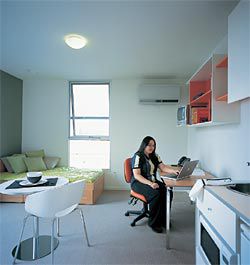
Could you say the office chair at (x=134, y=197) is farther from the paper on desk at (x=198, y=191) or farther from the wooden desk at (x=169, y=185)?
the paper on desk at (x=198, y=191)

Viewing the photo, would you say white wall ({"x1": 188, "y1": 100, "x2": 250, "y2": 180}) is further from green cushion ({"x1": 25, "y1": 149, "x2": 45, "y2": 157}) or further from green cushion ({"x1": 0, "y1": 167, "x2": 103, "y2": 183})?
green cushion ({"x1": 25, "y1": 149, "x2": 45, "y2": 157})

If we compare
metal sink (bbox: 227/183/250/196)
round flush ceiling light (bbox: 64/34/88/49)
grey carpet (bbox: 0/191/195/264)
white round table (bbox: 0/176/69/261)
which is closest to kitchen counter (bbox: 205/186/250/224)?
metal sink (bbox: 227/183/250/196)

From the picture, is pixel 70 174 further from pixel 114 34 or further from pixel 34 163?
pixel 114 34

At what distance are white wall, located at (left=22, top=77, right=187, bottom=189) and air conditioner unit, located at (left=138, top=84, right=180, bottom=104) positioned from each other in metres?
0.18

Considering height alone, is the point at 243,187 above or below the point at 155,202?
above

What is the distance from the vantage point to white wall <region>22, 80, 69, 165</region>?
5.10 m

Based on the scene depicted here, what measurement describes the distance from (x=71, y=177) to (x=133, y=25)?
108 inches

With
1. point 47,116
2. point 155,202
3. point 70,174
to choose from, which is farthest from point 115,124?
point 155,202

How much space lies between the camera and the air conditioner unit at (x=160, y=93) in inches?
185

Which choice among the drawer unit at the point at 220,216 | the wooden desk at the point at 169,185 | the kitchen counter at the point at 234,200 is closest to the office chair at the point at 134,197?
the wooden desk at the point at 169,185

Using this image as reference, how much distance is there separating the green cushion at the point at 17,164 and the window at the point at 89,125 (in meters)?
1.09

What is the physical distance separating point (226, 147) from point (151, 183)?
1023mm

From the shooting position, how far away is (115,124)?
16.3 ft

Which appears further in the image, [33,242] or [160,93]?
[160,93]
